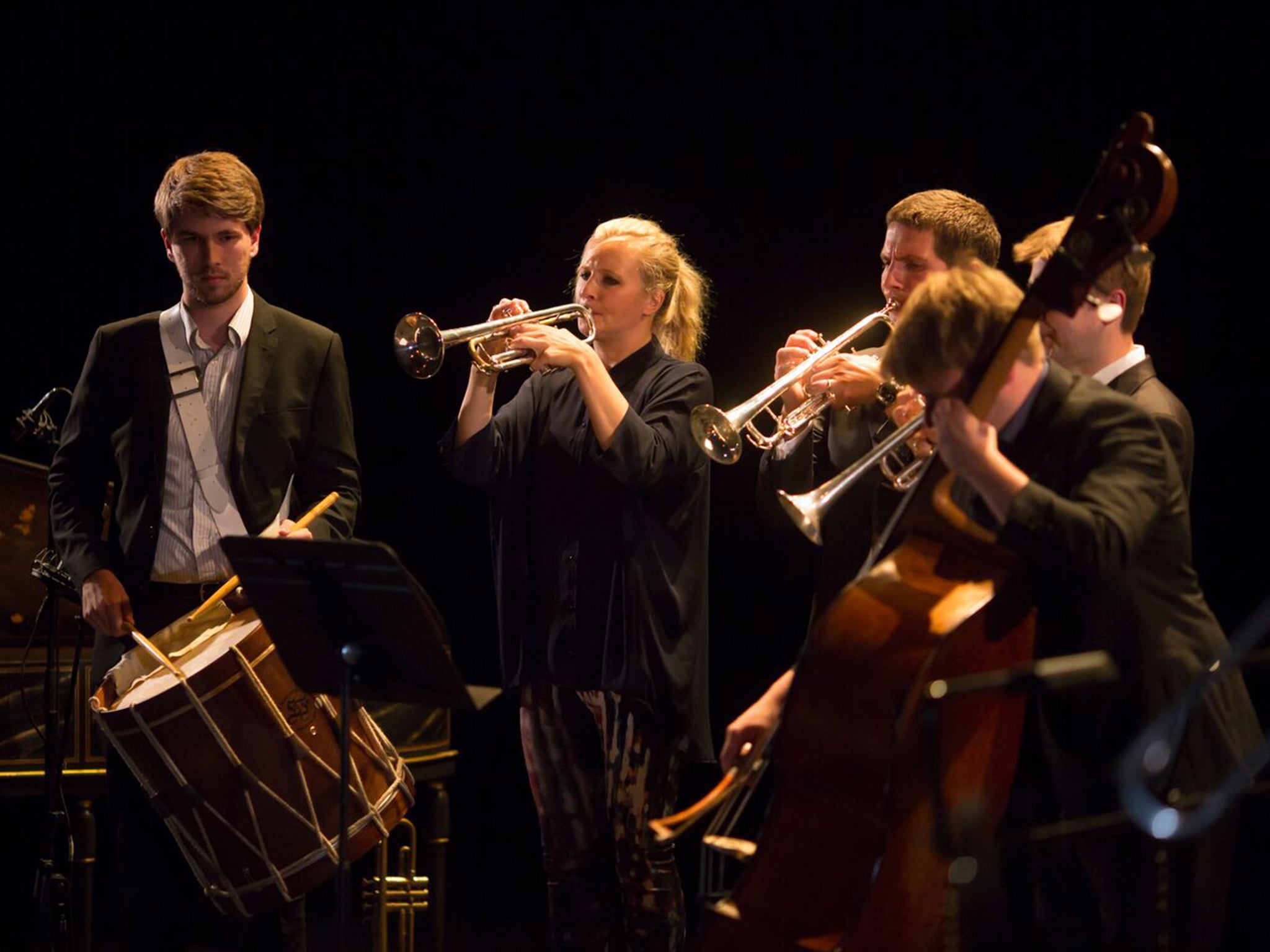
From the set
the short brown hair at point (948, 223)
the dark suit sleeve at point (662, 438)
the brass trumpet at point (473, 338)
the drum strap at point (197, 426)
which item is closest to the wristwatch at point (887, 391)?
the short brown hair at point (948, 223)

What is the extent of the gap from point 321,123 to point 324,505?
8.84ft

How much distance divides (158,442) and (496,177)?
2.47 m

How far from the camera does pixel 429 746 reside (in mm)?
4297

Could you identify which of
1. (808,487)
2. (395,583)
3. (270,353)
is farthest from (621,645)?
(270,353)

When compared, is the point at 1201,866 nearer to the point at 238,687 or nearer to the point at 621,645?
the point at 621,645

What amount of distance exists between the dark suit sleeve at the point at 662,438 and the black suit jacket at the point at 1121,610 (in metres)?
1.04

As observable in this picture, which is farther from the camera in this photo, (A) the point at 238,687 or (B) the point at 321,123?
(B) the point at 321,123

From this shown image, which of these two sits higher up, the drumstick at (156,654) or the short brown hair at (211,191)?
the short brown hair at (211,191)

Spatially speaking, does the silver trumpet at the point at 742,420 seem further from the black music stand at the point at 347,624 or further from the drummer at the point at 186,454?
the black music stand at the point at 347,624

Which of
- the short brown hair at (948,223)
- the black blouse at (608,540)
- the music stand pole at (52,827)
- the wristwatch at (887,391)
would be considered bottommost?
Answer: the music stand pole at (52,827)

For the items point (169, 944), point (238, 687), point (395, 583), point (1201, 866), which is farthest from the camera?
point (169, 944)

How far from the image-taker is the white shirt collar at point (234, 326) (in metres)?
3.56

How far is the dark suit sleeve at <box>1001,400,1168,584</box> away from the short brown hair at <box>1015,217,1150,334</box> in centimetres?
52

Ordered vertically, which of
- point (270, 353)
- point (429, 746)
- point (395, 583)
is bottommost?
point (429, 746)
